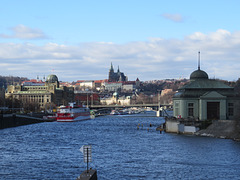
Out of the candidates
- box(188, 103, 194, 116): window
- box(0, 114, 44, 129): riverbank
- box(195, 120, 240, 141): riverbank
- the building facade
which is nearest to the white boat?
box(0, 114, 44, 129): riverbank

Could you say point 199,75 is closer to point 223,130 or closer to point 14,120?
point 223,130

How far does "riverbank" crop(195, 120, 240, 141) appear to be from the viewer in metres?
70.6

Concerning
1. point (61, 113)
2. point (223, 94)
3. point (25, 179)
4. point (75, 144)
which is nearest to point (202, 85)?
point (223, 94)

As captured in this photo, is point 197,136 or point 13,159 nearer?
point 13,159

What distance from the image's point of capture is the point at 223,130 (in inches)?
2972

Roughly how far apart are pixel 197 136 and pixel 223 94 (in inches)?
506

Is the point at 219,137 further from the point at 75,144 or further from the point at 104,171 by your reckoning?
the point at 104,171

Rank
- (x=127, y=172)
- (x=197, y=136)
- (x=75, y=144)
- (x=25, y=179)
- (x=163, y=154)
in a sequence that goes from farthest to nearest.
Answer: (x=197, y=136) < (x=75, y=144) < (x=163, y=154) < (x=127, y=172) < (x=25, y=179)

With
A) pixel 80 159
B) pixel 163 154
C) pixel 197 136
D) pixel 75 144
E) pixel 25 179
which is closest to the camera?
pixel 25 179

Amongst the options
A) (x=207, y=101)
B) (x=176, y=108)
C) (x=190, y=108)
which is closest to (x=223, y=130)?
(x=207, y=101)

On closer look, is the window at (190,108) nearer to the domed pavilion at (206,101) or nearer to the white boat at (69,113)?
the domed pavilion at (206,101)

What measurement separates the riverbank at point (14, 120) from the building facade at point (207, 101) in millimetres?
42466

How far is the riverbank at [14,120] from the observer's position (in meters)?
113

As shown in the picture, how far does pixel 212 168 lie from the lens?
153ft
